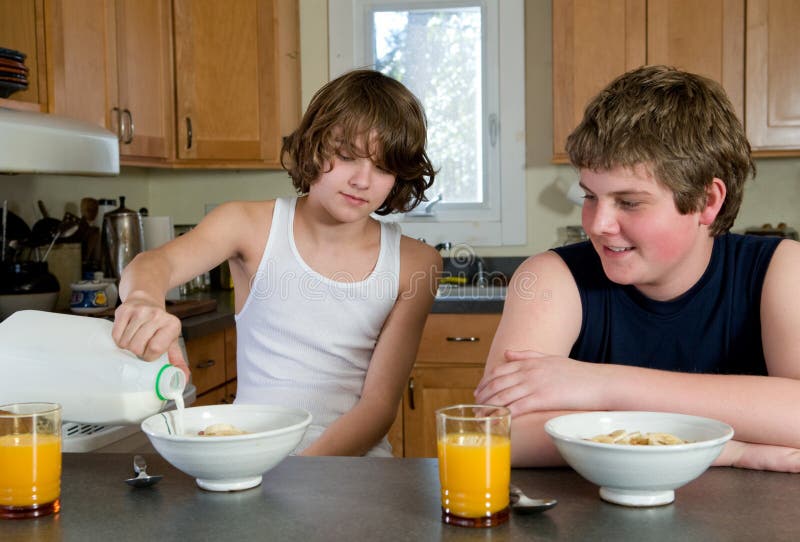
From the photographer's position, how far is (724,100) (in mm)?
1324

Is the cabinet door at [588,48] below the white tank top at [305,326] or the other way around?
the other way around

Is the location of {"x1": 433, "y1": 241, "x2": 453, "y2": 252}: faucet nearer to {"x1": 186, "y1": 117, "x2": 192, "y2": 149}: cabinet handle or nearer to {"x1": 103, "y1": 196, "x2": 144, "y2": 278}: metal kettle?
{"x1": 186, "y1": 117, "x2": 192, "y2": 149}: cabinet handle

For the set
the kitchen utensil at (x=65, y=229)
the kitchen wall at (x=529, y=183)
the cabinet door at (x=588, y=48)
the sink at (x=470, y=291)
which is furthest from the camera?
the kitchen wall at (x=529, y=183)

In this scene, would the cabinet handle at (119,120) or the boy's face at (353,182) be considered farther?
the cabinet handle at (119,120)

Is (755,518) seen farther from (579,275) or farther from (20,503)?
(20,503)

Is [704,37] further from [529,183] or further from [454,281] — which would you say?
[454,281]

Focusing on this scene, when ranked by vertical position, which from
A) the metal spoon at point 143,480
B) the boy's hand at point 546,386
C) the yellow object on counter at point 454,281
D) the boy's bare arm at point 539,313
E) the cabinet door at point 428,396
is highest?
the boy's bare arm at point 539,313

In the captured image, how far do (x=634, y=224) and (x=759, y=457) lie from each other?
36cm

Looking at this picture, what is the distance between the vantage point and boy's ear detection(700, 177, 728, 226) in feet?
4.38

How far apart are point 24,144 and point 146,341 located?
103cm

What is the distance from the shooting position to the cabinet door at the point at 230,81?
347 centimetres

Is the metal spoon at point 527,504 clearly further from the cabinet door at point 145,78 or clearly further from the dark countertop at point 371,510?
the cabinet door at point 145,78

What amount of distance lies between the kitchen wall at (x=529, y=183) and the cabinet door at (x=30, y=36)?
2.27 ft

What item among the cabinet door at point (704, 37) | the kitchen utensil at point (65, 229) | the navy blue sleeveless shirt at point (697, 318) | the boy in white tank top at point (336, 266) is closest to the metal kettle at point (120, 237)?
the kitchen utensil at point (65, 229)
